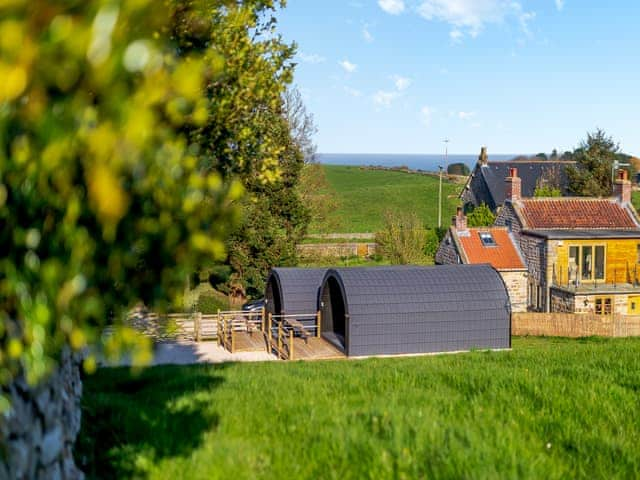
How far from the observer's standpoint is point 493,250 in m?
36.2

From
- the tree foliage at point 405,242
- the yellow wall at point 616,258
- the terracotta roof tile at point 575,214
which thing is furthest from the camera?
the tree foliage at point 405,242

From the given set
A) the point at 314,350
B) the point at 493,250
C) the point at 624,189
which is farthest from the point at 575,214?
the point at 314,350

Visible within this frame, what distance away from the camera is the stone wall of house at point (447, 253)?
36734 mm

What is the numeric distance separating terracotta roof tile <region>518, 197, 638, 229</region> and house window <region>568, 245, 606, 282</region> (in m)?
1.91

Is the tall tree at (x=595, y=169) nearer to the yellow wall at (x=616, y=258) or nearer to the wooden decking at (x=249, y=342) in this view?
the yellow wall at (x=616, y=258)

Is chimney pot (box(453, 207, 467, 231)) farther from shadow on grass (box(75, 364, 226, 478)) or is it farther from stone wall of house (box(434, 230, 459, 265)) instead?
shadow on grass (box(75, 364, 226, 478))

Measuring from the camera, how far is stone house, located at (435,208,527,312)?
1394 inches

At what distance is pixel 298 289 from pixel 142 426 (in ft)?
65.4

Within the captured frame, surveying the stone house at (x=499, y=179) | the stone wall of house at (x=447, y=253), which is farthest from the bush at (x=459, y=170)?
the stone wall of house at (x=447, y=253)

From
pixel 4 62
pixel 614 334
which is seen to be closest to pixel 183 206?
pixel 4 62

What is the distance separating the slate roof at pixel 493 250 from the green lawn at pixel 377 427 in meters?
25.9

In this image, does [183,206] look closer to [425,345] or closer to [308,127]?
[425,345]

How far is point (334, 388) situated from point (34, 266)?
6645 millimetres

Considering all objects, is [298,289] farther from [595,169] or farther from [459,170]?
[459,170]
